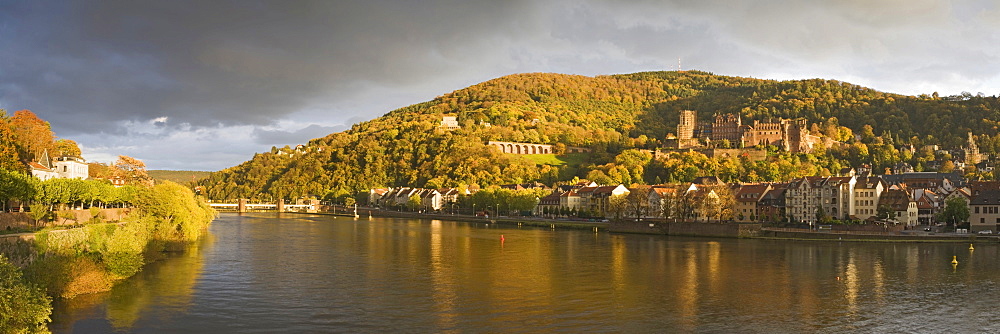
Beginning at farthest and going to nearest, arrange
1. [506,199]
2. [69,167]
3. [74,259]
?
1. [506,199]
2. [69,167]
3. [74,259]

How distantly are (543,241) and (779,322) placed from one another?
36552mm

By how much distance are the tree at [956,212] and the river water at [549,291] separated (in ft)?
37.3

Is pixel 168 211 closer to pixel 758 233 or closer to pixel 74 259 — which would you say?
pixel 74 259

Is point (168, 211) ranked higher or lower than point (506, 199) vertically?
lower

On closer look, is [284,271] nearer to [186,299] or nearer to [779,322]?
[186,299]

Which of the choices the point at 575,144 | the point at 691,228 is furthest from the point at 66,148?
the point at 575,144

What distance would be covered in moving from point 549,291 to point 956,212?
50.0 meters

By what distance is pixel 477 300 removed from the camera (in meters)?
30.0

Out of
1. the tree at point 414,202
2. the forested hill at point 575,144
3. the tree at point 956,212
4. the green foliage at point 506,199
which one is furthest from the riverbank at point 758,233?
the forested hill at point 575,144

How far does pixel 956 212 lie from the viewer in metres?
64.2

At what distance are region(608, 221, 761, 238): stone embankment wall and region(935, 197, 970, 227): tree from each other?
56.8 ft

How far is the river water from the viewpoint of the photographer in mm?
25531

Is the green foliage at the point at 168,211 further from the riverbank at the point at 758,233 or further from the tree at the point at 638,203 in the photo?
the tree at the point at 638,203

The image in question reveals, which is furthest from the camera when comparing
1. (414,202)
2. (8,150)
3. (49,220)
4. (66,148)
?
(414,202)
